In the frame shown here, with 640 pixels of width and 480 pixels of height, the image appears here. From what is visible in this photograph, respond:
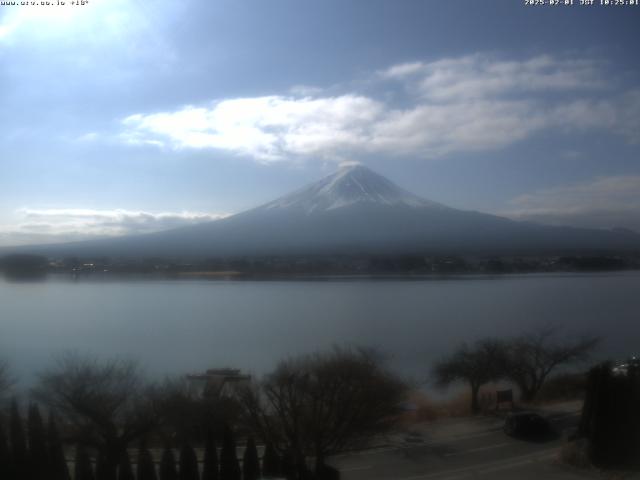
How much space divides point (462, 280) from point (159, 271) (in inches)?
193

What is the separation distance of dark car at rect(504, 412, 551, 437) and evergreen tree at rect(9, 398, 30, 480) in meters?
4.12

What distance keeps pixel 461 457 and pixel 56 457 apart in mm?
3254

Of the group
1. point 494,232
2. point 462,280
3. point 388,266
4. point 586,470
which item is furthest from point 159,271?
point 586,470

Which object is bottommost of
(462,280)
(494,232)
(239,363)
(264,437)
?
(264,437)

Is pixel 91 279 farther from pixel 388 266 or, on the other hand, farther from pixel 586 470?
pixel 586 470

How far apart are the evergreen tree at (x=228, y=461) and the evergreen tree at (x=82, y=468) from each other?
0.98 meters

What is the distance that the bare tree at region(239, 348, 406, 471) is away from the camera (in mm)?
4543

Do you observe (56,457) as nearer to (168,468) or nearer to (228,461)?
(168,468)

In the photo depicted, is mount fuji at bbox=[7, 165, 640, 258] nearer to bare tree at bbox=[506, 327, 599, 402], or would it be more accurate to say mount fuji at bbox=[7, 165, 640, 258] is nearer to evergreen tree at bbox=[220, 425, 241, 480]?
bare tree at bbox=[506, 327, 599, 402]

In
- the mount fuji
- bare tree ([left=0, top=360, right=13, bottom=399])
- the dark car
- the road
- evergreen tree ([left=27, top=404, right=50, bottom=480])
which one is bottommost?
the road

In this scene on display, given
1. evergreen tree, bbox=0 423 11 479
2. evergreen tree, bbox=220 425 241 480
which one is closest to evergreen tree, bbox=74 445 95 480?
evergreen tree, bbox=0 423 11 479

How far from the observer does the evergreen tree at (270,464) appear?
14.0ft

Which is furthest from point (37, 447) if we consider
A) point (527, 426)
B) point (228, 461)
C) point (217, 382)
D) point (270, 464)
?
point (527, 426)

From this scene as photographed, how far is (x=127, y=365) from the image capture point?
17.6ft
